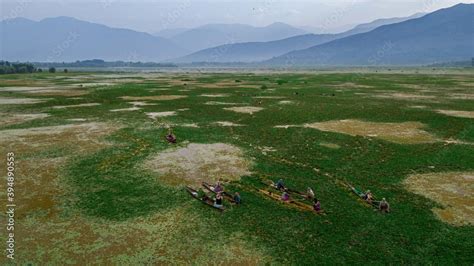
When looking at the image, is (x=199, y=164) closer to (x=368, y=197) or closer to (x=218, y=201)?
(x=218, y=201)

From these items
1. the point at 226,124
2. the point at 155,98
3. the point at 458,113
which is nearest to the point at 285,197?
the point at 226,124

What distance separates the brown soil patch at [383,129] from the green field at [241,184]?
0.43 ft

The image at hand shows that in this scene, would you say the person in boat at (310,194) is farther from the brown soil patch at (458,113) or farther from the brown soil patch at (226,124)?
the brown soil patch at (458,113)

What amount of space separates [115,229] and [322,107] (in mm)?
46579

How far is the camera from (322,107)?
201ft

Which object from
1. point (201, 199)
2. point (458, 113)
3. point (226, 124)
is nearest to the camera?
point (201, 199)

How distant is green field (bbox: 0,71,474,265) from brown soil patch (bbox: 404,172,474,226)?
0.07 metres

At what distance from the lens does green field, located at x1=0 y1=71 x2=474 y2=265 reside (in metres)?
18.6

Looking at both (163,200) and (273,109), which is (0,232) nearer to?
(163,200)

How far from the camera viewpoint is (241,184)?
27359mm

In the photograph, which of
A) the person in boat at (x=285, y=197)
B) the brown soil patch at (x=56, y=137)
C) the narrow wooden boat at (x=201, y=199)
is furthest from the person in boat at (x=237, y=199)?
the brown soil patch at (x=56, y=137)

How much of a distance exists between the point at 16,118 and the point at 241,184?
39020 millimetres

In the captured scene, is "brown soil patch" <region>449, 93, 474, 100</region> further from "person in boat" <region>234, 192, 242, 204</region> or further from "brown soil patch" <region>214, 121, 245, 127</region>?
"person in boat" <region>234, 192, 242, 204</region>

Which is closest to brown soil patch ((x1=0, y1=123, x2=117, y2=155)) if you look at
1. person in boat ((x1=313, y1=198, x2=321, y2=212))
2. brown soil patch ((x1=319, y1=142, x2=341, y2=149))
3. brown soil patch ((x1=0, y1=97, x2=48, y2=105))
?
brown soil patch ((x1=319, y1=142, x2=341, y2=149))
